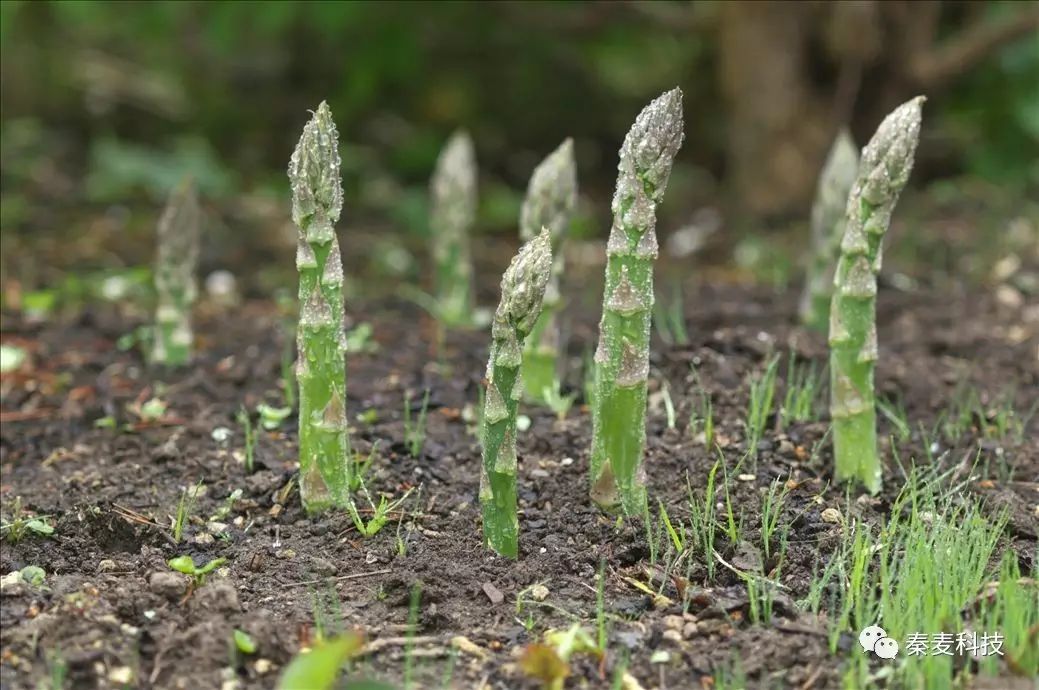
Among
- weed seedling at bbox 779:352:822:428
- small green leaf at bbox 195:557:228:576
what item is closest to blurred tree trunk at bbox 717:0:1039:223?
weed seedling at bbox 779:352:822:428

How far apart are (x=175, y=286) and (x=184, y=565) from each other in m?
2.11

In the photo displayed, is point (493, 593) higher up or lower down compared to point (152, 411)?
lower down

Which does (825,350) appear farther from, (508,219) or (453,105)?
(453,105)

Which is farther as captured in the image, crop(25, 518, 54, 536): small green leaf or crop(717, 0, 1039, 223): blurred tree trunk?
crop(717, 0, 1039, 223): blurred tree trunk

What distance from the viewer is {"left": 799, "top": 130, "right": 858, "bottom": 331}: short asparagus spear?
5109mm

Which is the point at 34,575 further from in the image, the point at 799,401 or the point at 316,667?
the point at 799,401

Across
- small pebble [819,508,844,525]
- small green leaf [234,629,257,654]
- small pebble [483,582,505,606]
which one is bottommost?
small green leaf [234,629,257,654]

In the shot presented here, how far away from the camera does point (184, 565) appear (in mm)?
3154

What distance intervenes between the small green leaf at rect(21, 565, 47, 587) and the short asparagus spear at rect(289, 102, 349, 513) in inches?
28.6

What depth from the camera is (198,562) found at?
10.9ft

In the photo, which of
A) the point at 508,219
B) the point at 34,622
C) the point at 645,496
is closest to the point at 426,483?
the point at 645,496

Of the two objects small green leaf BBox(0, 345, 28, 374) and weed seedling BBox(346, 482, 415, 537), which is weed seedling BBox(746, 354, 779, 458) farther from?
small green leaf BBox(0, 345, 28, 374)

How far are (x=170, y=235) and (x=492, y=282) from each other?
2.09 meters

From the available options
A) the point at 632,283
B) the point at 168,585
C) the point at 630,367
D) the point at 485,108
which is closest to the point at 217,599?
the point at 168,585
